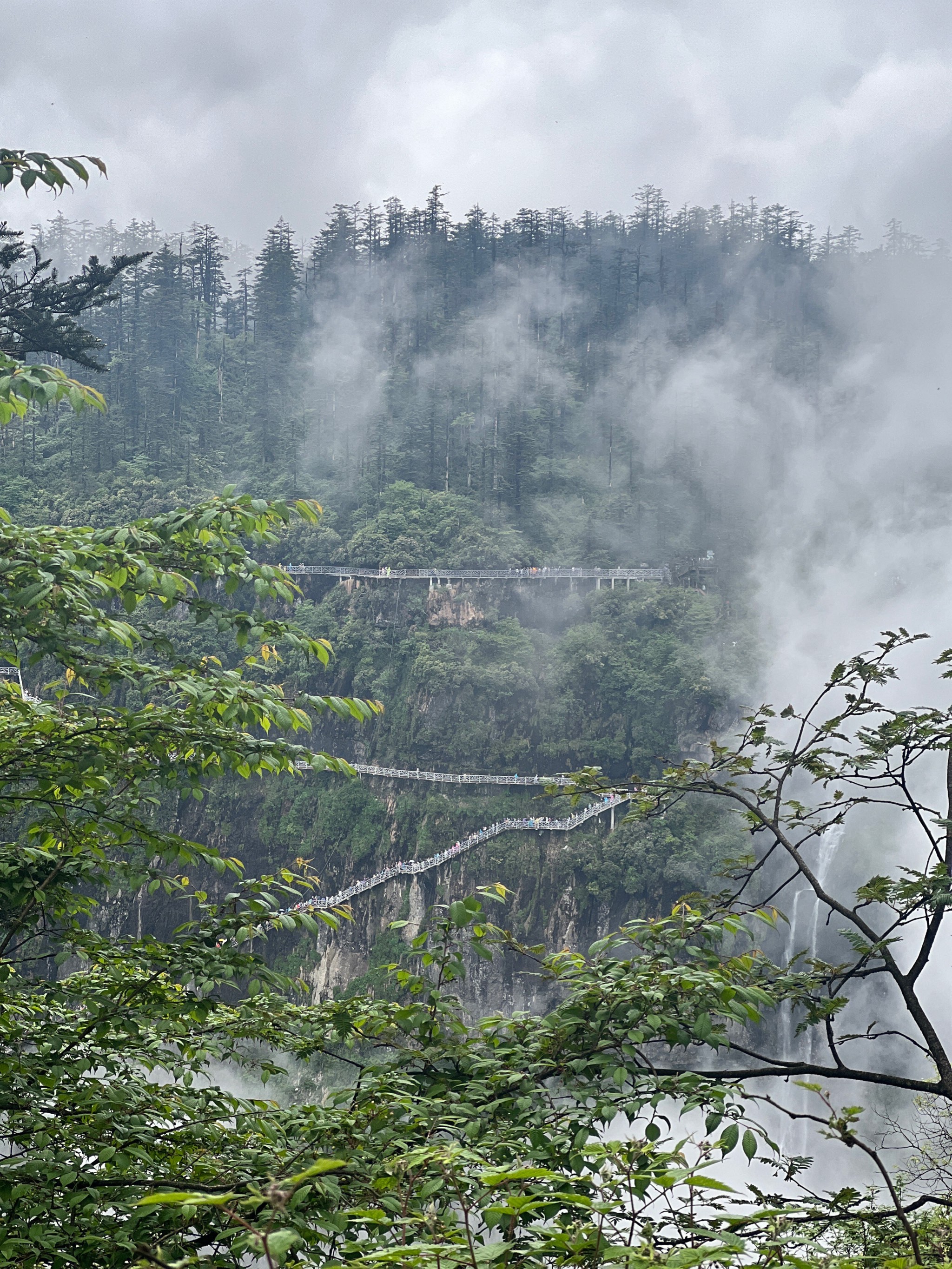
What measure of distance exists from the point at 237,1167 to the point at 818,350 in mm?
47493

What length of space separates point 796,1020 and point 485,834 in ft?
33.1

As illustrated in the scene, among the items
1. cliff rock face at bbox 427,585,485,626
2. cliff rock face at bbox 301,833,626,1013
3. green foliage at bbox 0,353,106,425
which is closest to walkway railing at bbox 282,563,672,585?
cliff rock face at bbox 427,585,485,626

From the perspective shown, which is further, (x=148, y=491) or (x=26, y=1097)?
(x=148, y=491)

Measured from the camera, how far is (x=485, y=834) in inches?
1149

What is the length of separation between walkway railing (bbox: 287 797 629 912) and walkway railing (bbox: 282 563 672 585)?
956 centimetres

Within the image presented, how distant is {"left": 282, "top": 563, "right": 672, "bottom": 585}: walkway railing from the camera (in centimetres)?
3516

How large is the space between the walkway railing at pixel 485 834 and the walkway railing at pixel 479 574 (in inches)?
376

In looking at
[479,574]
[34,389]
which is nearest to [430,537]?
[479,574]

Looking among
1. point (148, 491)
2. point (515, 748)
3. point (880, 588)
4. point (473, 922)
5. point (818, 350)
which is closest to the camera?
point (473, 922)

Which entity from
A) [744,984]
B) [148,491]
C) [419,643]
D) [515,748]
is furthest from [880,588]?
[744,984]

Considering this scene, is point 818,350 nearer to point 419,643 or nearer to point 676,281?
point 676,281

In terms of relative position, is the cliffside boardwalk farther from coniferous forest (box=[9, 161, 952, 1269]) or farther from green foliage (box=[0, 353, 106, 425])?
green foliage (box=[0, 353, 106, 425])

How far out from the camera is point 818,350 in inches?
1762

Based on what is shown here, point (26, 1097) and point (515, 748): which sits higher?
point (515, 748)
